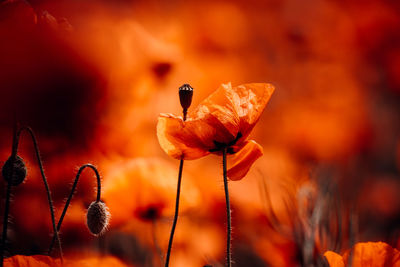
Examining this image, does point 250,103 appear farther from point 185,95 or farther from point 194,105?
point 194,105

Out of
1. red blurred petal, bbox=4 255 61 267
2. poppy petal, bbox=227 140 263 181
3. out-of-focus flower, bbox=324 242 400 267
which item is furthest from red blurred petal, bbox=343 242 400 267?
red blurred petal, bbox=4 255 61 267

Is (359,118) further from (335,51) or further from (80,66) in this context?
(80,66)

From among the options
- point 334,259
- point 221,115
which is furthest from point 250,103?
point 334,259

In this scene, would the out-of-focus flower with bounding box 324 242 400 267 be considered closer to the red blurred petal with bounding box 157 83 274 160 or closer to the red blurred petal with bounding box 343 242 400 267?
the red blurred petal with bounding box 343 242 400 267

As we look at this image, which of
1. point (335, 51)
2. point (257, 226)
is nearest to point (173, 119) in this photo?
point (257, 226)

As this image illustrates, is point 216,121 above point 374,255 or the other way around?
above

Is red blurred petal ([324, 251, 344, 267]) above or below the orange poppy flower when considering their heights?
below

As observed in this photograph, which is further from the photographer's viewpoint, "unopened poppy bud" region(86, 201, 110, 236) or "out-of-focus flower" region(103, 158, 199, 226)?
"out-of-focus flower" region(103, 158, 199, 226)
